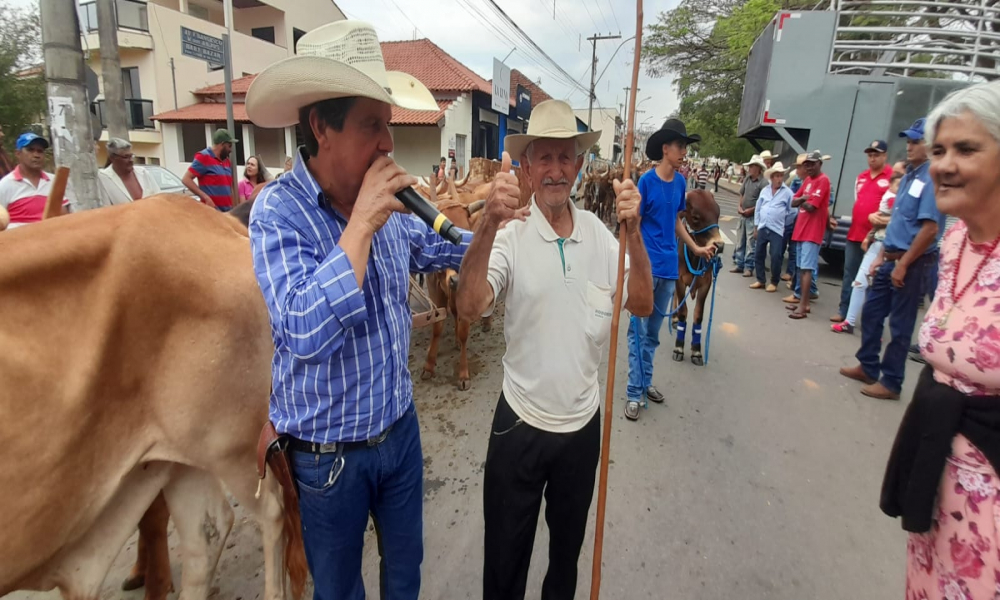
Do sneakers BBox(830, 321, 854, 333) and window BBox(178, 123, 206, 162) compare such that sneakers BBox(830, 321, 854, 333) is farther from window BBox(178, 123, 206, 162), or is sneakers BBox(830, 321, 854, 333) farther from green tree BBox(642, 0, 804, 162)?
window BBox(178, 123, 206, 162)

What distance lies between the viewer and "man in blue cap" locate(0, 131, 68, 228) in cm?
407

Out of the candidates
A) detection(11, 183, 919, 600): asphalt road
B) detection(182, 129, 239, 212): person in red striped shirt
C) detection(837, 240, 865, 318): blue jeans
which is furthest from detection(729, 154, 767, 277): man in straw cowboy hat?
detection(182, 129, 239, 212): person in red striped shirt

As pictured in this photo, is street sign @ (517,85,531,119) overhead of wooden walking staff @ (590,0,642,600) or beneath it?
overhead

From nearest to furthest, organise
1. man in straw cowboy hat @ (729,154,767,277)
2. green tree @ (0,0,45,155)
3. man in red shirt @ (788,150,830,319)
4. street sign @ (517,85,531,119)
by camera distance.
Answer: man in red shirt @ (788,150,830,319), man in straw cowboy hat @ (729,154,767,277), green tree @ (0,0,45,155), street sign @ (517,85,531,119)

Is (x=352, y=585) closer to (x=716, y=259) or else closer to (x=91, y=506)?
(x=91, y=506)

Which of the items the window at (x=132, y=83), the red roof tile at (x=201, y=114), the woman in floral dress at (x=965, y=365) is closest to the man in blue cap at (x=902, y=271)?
the woman in floral dress at (x=965, y=365)

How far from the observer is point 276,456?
1668 mm

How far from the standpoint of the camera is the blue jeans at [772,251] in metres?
8.34

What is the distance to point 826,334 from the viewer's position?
6504 mm

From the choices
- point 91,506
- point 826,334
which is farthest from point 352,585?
point 826,334

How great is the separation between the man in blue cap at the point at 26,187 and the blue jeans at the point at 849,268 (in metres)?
8.48

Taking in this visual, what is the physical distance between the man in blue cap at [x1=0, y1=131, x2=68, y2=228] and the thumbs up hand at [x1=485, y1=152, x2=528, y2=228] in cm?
429

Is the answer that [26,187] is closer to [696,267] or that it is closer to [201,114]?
[696,267]

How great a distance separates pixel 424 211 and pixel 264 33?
30.0m
